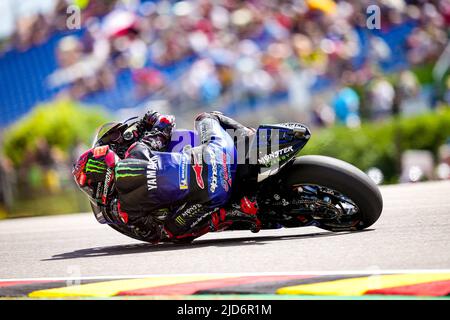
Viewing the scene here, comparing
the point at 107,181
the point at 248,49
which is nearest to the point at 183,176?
the point at 107,181

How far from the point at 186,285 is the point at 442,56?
794 centimetres

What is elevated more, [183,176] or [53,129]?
[53,129]

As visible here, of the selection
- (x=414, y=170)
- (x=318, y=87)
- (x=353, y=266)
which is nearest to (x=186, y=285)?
(x=353, y=266)

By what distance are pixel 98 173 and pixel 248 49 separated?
6.95 m

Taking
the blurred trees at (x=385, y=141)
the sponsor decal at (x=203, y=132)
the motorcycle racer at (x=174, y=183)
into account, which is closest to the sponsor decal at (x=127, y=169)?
→ the motorcycle racer at (x=174, y=183)

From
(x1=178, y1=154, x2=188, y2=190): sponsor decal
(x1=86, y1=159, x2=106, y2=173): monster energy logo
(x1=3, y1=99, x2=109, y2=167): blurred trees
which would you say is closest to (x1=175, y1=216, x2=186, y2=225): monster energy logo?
(x1=178, y1=154, x2=188, y2=190): sponsor decal

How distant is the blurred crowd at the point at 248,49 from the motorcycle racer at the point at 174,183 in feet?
18.9

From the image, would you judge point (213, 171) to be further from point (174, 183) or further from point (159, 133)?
point (159, 133)

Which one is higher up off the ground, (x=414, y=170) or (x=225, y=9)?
(x=225, y=9)

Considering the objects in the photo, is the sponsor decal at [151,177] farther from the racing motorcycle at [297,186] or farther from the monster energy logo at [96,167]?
the monster energy logo at [96,167]

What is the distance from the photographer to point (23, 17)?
1215 cm

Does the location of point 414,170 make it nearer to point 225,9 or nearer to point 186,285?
point 225,9

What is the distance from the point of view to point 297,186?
482cm
